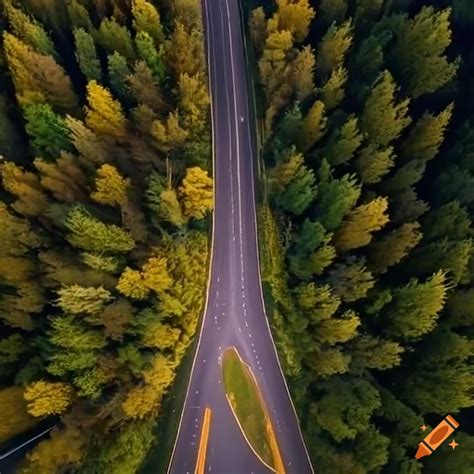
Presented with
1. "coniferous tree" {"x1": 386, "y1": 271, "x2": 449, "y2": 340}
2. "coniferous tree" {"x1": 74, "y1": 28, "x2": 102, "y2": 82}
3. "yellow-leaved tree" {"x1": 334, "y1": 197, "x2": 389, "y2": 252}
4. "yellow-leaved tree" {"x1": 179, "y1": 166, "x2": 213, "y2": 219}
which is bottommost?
"coniferous tree" {"x1": 386, "y1": 271, "x2": 449, "y2": 340}

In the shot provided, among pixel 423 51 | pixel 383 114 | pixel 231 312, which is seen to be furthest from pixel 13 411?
pixel 423 51

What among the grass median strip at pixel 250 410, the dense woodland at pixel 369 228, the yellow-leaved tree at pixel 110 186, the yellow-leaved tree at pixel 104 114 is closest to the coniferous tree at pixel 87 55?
the yellow-leaved tree at pixel 104 114

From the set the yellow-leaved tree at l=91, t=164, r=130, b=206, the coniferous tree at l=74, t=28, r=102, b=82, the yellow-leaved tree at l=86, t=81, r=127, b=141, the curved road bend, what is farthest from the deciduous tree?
the coniferous tree at l=74, t=28, r=102, b=82

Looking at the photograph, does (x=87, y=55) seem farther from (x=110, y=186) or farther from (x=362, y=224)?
(x=362, y=224)

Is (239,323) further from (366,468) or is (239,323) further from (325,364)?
(366,468)

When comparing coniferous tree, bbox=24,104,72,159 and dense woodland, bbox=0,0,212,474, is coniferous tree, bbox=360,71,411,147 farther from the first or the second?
coniferous tree, bbox=24,104,72,159
